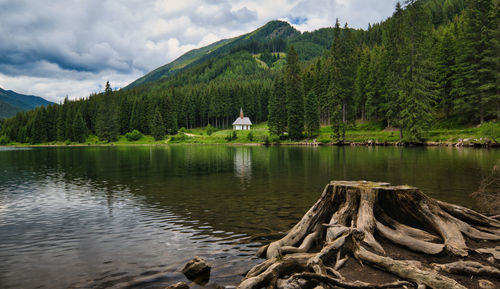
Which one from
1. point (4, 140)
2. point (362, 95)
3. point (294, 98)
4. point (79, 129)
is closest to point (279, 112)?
point (294, 98)

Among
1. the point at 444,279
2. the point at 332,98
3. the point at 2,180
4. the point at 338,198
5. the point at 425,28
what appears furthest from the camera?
the point at 332,98

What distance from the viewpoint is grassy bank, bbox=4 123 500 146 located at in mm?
61875

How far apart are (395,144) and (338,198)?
233 feet

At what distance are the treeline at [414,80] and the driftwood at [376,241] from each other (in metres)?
64.5

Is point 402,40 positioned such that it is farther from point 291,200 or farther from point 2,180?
point 2,180

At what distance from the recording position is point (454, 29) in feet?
275

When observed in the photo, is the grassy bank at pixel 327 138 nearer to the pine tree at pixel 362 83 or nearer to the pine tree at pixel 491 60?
the pine tree at pixel 491 60

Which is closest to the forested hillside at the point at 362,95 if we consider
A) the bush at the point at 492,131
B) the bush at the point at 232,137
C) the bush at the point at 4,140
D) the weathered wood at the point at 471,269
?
the bush at the point at 4,140

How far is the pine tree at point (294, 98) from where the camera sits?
314 ft

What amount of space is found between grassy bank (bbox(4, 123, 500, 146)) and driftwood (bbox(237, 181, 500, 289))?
58.4 m

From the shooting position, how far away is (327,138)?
89.4 m

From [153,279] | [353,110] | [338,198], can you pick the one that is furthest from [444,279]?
[353,110]

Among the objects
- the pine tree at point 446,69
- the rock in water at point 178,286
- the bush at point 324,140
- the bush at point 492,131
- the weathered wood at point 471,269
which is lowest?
the rock in water at point 178,286

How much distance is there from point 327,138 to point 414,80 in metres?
29.2
